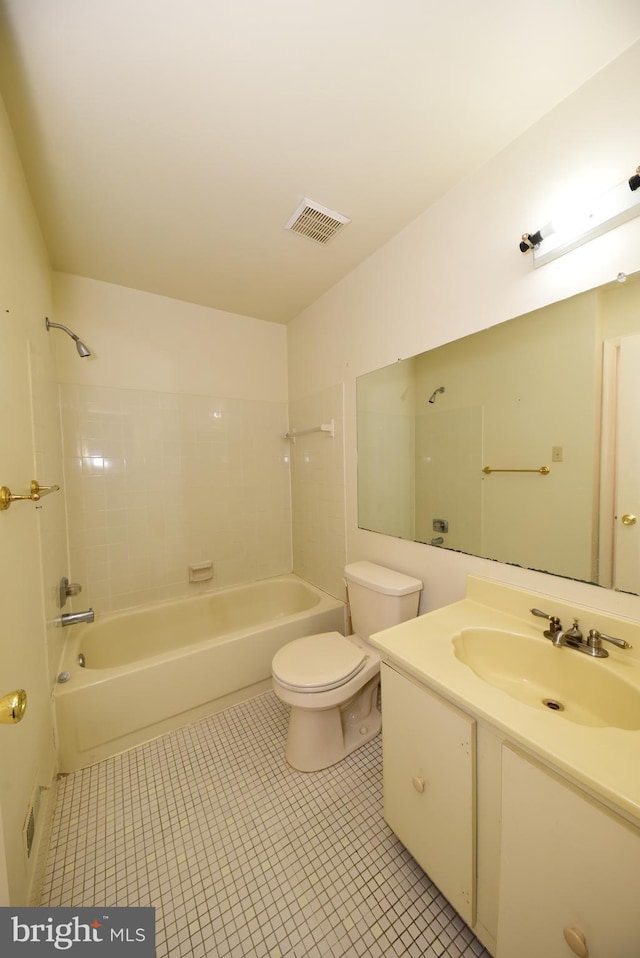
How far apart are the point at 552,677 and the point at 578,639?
Answer: 0.48 ft

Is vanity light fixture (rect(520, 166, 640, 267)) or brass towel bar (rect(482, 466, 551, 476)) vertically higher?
vanity light fixture (rect(520, 166, 640, 267))

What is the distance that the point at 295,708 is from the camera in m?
1.44

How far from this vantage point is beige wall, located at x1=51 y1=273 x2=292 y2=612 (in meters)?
1.96

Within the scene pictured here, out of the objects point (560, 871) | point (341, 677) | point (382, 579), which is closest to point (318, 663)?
point (341, 677)

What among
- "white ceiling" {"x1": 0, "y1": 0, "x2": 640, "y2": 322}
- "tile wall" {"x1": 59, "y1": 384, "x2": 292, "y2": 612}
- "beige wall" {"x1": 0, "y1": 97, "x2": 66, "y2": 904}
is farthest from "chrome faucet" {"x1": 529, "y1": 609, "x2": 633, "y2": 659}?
"tile wall" {"x1": 59, "y1": 384, "x2": 292, "y2": 612}

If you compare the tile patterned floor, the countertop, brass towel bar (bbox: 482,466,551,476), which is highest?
Answer: brass towel bar (bbox: 482,466,551,476)

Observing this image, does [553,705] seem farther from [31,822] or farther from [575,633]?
[31,822]

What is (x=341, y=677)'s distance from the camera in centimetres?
139

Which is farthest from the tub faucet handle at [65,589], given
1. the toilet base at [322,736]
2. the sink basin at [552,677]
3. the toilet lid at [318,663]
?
the sink basin at [552,677]

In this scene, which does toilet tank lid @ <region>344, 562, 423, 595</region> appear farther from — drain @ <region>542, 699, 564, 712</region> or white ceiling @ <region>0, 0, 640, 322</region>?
white ceiling @ <region>0, 0, 640, 322</region>

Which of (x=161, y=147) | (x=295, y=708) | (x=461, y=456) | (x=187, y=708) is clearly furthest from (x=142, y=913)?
(x=161, y=147)

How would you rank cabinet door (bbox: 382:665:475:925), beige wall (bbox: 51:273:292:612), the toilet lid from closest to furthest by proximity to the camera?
cabinet door (bbox: 382:665:475:925) < the toilet lid < beige wall (bbox: 51:273:292:612)

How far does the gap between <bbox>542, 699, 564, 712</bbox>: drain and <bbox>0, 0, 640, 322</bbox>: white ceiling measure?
1.81 meters

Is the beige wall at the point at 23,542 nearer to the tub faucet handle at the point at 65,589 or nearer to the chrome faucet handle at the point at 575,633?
the tub faucet handle at the point at 65,589
